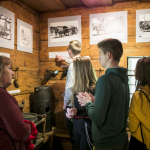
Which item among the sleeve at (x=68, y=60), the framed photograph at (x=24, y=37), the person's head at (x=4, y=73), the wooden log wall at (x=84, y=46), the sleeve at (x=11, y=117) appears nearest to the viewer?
the sleeve at (x=11, y=117)

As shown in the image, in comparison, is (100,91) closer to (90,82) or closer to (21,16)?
(90,82)

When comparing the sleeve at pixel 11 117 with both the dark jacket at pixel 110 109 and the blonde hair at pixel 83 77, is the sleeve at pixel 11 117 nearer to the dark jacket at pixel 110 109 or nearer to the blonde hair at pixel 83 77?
the dark jacket at pixel 110 109

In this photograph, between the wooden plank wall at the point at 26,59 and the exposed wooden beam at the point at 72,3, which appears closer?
the wooden plank wall at the point at 26,59

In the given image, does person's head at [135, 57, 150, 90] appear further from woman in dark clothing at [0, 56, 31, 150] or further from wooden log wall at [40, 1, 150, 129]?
wooden log wall at [40, 1, 150, 129]

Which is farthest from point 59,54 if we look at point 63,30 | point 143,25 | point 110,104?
point 110,104

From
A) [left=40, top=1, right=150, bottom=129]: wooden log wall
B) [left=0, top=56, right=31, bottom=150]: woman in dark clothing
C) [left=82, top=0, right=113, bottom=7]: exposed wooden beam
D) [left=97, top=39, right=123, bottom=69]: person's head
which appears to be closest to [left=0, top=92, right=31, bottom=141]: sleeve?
[left=0, top=56, right=31, bottom=150]: woman in dark clothing

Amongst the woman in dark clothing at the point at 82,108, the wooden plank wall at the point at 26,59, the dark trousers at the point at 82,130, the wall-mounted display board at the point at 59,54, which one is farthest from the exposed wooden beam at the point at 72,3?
the dark trousers at the point at 82,130

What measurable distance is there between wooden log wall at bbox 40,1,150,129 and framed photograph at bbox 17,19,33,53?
0.32m

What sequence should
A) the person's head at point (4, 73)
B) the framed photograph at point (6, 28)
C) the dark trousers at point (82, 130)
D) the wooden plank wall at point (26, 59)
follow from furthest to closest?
the wooden plank wall at point (26, 59) → the framed photograph at point (6, 28) → the dark trousers at point (82, 130) → the person's head at point (4, 73)

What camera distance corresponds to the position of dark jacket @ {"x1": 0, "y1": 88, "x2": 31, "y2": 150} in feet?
3.41

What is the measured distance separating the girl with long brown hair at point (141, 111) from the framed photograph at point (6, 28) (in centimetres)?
180

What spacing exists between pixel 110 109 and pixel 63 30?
217cm

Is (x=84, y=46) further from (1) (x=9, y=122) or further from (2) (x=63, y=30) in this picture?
(1) (x=9, y=122)

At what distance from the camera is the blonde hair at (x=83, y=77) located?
1707 millimetres
